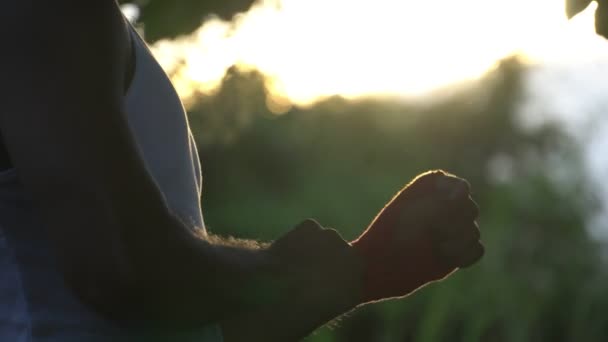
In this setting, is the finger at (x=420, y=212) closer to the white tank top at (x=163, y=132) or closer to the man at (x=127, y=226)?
the man at (x=127, y=226)

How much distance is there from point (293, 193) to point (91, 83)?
16801 millimetres

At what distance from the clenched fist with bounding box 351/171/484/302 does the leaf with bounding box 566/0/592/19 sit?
307 mm

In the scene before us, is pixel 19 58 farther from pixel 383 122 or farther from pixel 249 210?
pixel 383 122

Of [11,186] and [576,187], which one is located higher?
[11,186]

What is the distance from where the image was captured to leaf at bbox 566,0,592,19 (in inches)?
68.0

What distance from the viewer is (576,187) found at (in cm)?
1126

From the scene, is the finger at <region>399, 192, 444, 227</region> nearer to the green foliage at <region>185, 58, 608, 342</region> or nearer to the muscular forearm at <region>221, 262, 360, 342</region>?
the muscular forearm at <region>221, 262, 360, 342</region>

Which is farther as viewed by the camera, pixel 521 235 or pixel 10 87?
pixel 521 235

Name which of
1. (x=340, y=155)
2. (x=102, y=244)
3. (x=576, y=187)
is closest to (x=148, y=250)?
(x=102, y=244)

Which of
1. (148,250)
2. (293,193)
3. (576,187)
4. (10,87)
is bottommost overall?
(293,193)

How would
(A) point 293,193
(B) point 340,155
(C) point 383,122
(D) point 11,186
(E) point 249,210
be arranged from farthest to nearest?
(C) point 383,122 → (B) point 340,155 → (A) point 293,193 → (E) point 249,210 → (D) point 11,186

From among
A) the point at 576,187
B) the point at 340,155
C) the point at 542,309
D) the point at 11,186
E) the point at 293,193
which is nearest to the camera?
the point at 11,186

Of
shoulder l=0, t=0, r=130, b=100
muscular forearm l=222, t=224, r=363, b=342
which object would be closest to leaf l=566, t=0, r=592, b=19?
muscular forearm l=222, t=224, r=363, b=342

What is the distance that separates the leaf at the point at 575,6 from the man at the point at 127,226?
0.31 metres
